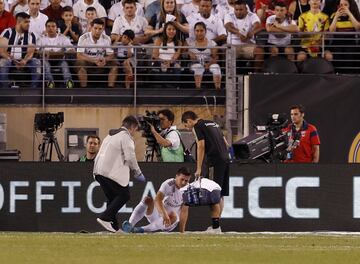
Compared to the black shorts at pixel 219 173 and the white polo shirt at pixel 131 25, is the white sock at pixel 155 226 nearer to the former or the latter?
the black shorts at pixel 219 173

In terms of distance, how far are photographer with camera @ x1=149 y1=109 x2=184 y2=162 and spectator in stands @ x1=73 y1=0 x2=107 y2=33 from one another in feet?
11.6

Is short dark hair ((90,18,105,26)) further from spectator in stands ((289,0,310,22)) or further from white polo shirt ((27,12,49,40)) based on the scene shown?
spectator in stands ((289,0,310,22))

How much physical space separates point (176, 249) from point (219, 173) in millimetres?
5121

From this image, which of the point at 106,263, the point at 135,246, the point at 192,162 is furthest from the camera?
the point at 192,162

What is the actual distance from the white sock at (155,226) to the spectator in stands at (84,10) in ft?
17.4

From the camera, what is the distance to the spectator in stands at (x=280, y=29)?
966 inches

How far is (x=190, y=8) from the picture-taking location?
83.6 feet

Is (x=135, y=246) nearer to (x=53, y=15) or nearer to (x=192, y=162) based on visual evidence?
(x=192, y=162)

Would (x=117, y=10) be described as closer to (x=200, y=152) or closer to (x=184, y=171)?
(x=200, y=152)

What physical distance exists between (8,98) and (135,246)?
8627mm

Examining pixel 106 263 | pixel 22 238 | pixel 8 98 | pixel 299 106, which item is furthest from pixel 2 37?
pixel 106 263

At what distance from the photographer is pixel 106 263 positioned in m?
14.2

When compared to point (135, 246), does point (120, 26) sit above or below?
above

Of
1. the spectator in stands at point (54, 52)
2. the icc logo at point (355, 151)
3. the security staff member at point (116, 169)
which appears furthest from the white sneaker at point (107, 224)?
the icc logo at point (355, 151)
